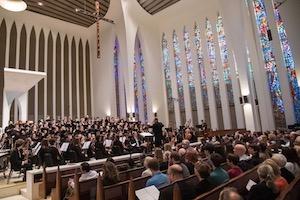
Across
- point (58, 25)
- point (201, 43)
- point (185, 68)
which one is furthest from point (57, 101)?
point (201, 43)

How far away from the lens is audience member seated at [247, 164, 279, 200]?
2.06 m

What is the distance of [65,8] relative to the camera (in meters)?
15.7

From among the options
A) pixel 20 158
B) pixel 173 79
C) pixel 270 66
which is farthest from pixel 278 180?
pixel 173 79

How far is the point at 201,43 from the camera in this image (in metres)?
15.9

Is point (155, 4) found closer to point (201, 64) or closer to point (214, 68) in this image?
point (201, 64)

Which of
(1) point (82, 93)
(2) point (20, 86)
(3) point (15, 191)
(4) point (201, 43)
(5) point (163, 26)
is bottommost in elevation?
(3) point (15, 191)

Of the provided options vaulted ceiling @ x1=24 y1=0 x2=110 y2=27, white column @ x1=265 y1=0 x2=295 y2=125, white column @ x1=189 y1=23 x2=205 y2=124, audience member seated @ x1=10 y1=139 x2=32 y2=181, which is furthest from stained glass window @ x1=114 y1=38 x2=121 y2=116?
audience member seated @ x1=10 y1=139 x2=32 y2=181

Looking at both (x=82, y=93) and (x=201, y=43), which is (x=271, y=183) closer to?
(x=201, y=43)

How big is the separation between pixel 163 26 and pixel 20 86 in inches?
455

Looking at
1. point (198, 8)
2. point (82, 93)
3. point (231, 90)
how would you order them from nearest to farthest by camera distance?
point (231, 90) < point (198, 8) < point (82, 93)

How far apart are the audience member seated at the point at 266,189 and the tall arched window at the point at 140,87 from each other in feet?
49.8

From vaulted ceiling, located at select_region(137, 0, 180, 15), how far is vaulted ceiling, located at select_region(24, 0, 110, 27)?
2.37 metres

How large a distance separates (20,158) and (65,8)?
12.3 metres

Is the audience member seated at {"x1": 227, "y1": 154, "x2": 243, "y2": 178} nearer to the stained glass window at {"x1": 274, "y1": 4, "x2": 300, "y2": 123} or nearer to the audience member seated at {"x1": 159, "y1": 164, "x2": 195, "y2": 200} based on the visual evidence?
the audience member seated at {"x1": 159, "y1": 164, "x2": 195, "y2": 200}
